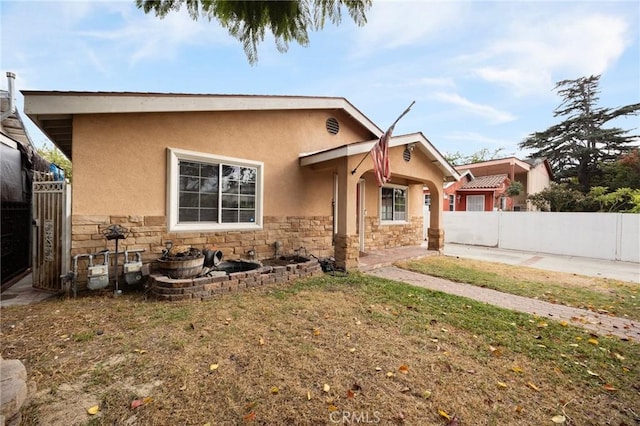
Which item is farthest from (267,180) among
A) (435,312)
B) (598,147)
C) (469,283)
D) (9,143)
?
(598,147)

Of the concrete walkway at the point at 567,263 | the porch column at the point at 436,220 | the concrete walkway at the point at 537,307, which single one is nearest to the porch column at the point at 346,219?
the concrete walkway at the point at 537,307

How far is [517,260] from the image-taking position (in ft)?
33.0

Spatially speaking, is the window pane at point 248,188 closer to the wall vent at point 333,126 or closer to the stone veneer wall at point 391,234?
the wall vent at point 333,126

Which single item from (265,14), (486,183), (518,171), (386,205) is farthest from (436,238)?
(518,171)

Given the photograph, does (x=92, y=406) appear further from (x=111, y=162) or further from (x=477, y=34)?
(x=477, y=34)

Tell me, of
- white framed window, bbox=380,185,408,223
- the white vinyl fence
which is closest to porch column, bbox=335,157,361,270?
white framed window, bbox=380,185,408,223

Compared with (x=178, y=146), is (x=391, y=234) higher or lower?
lower

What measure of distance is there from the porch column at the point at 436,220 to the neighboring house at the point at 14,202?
1133 cm

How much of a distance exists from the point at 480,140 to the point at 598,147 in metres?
13.8

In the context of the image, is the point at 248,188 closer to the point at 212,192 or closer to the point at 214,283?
the point at 212,192

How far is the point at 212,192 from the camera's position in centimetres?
648

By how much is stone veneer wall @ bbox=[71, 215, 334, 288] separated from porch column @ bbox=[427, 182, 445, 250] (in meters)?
4.32

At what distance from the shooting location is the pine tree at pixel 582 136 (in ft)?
88.7

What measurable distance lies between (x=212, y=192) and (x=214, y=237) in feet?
3.42
